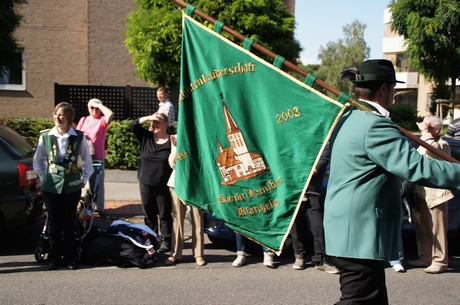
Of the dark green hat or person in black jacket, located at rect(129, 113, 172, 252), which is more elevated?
the dark green hat

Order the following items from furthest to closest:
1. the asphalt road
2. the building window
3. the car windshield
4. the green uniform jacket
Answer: the building window < the car windshield < the asphalt road < the green uniform jacket

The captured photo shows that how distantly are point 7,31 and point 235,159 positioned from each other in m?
10.9

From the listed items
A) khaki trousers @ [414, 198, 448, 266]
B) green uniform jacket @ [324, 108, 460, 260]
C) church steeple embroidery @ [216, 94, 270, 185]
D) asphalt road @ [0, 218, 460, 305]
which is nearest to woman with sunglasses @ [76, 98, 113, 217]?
asphalt road @ [0, 218, 460, 305]

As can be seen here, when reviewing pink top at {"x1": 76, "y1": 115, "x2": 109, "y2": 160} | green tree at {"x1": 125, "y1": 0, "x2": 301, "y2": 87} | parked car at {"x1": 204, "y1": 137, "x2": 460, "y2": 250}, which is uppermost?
green tree at {"x1": 125, "y1": 0, "x2": 301, "y2": 87}

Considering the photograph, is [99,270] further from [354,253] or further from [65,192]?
[354,253]

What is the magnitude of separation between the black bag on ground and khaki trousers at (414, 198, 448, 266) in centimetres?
338

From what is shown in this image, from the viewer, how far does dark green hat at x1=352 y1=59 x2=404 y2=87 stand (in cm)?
324

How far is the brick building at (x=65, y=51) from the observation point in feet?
71.3

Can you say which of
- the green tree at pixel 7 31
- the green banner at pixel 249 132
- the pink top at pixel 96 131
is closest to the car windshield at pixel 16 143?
the pink top at pixel 96 131

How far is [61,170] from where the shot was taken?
6.27 meters

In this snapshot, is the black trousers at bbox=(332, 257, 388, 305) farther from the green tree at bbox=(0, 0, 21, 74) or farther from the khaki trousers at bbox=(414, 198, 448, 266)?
the green tree at bbox=(0, 0, 21, 74)

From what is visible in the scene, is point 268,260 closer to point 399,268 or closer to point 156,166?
point 399,268

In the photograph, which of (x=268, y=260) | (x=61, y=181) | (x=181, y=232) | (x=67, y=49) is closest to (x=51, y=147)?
(x=61, y=181)

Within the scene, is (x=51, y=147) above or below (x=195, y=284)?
above
